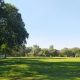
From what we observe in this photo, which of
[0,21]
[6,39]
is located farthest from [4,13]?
[6,39]

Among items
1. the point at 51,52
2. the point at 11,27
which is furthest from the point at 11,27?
the point at 51,52

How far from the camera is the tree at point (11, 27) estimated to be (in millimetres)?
56094

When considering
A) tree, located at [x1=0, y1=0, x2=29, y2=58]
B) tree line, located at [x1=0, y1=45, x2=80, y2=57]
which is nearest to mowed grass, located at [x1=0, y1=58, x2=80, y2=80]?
tree, located at [x1=0, y1=0, x2=29, y2=58]

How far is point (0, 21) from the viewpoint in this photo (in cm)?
5500

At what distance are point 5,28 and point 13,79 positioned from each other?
37.3 m

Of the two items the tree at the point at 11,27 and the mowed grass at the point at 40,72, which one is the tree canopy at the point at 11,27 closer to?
the tree at the point at 11,27

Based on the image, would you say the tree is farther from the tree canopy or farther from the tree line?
the tree line

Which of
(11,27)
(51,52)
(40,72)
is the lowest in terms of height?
(40,72)

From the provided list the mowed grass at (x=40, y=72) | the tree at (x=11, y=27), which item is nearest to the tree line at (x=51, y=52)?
the tree at (x=11, y=27)

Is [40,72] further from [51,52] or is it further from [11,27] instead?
[51,52]

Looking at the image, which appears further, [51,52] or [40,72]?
[51,52]

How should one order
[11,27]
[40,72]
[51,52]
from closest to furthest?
[40,72]
[11,27]
[51,52]

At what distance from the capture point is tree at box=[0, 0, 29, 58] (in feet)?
184

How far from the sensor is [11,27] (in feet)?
191
